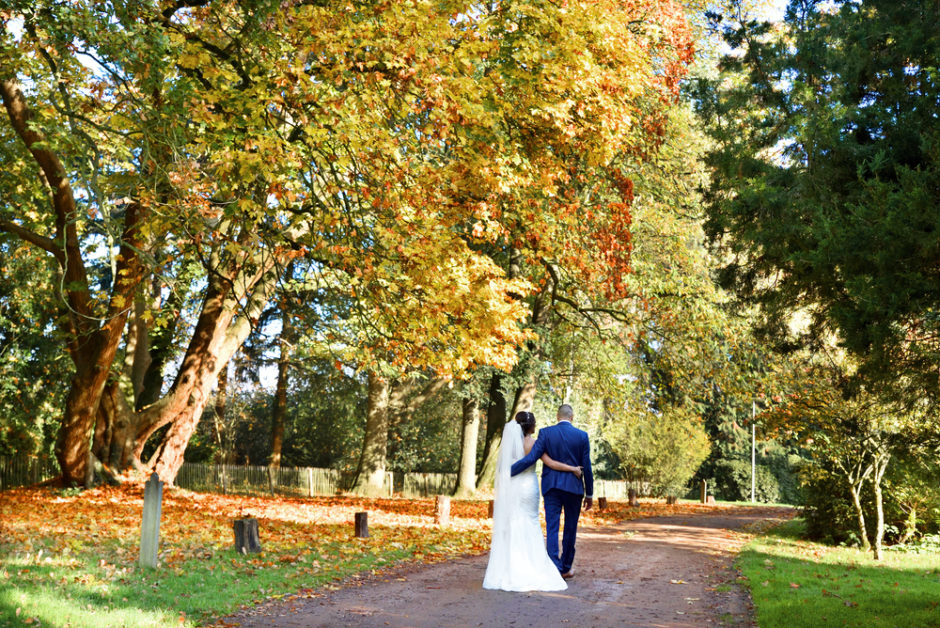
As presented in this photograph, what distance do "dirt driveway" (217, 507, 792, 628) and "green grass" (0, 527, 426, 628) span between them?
0.49 metres

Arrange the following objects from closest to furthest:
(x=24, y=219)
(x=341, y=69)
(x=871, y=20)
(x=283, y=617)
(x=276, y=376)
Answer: (x=283, y=617), (x=871, y=20), (x=341, y=69), (x=24, y=219), (x=276, y=376)

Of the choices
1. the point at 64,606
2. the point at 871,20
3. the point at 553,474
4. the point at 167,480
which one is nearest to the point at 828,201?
the point at 871,20

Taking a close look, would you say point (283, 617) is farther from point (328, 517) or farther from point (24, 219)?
point (24, 219)

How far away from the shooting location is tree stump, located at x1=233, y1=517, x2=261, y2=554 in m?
10.9

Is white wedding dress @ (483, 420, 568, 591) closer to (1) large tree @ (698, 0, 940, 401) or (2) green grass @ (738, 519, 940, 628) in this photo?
(2) green grass @ (738, 519, 940, 628)

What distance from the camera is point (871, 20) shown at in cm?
780

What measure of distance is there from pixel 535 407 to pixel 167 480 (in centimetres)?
1452

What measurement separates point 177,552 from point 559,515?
5326 millimetres

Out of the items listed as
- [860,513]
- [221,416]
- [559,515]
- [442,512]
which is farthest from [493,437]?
[559,515]

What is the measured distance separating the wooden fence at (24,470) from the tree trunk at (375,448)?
10140 millimetres

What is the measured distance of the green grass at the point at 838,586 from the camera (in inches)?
312

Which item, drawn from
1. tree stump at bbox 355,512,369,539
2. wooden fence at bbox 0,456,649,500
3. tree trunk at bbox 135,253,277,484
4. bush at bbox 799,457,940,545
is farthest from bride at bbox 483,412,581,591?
wooden fence at bbox 0,456,649,500

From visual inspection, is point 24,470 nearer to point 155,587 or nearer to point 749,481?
point 155,587

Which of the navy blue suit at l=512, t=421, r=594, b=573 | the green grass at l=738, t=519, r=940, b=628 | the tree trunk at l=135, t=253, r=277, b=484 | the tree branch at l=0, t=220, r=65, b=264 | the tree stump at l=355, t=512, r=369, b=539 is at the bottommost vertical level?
the green grass at l=738, t=519, r=940, b=628
